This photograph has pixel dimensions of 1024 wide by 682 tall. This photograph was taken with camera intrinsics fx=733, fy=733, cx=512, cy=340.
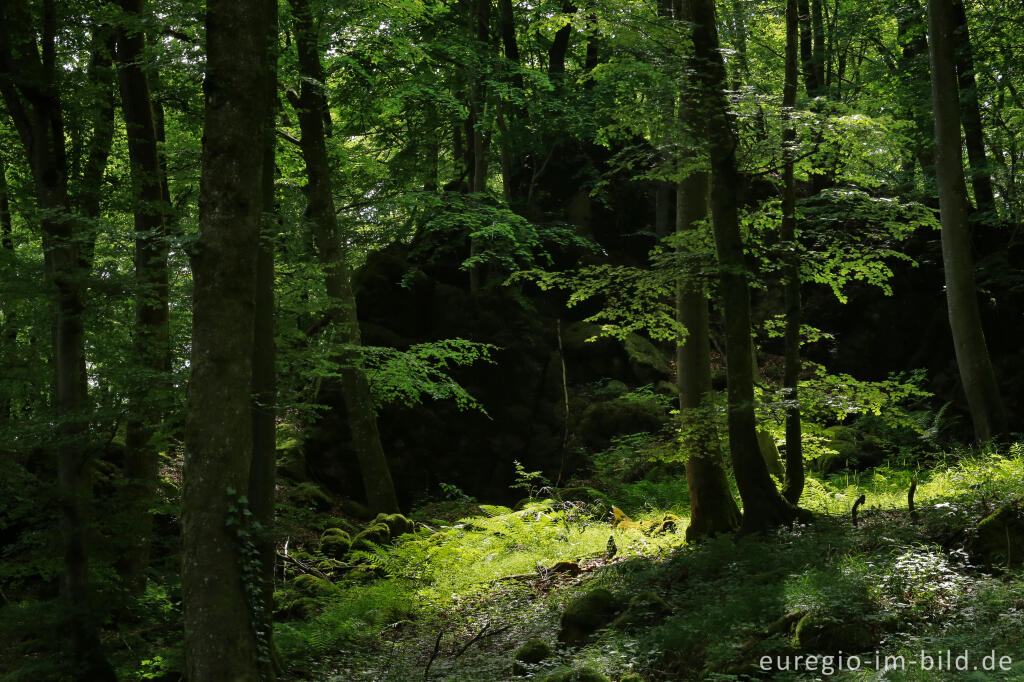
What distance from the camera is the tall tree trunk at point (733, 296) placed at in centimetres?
776

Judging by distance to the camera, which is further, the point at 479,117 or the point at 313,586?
the point at 479,117

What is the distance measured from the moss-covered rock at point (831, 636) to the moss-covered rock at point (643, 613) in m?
1.66

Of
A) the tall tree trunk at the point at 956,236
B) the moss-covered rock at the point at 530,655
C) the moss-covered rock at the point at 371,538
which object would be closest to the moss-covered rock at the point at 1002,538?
the moss-covered rock at the point at 530,655

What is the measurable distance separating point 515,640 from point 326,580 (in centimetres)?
395

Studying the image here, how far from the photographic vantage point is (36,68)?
6.94m

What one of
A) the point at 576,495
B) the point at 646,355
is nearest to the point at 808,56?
the point at 646,355

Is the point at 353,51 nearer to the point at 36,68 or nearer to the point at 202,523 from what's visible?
the point at 36,68

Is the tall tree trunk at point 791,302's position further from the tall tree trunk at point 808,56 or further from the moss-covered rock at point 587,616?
the tall tree trunk at point 808,56

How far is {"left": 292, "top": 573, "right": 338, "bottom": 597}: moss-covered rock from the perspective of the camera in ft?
32.0

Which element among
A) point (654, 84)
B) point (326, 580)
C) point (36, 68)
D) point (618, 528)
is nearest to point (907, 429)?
point (618, 528)

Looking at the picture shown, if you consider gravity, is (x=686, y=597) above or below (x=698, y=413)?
below

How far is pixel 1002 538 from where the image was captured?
586cm

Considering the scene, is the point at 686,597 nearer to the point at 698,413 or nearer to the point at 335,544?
the point at 698,413

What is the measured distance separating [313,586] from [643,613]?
5.24 m
